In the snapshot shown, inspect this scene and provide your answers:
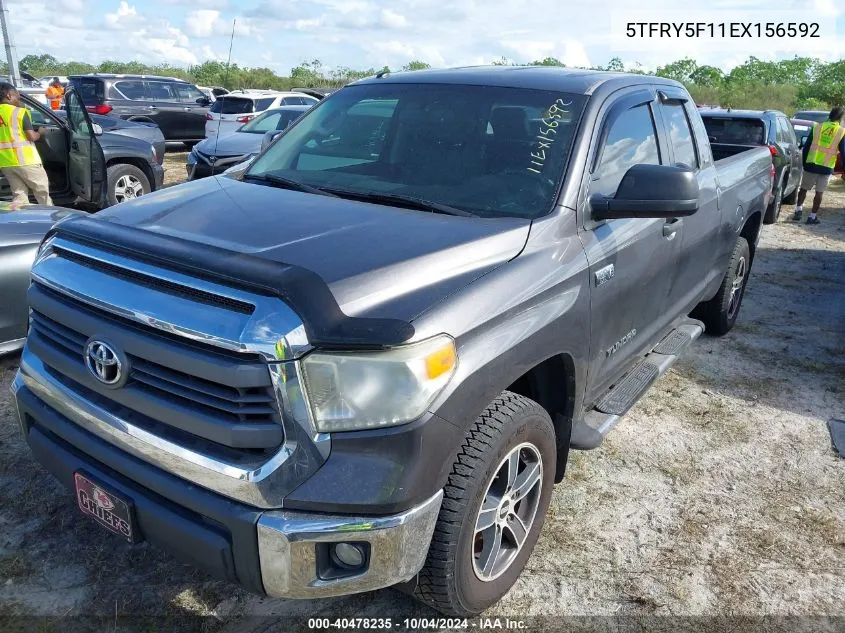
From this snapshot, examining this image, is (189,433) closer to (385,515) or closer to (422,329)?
(385,515)

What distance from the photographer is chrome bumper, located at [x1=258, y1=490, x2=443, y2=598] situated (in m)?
1.94

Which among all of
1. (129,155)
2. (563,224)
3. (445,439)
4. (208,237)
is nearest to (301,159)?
(208,237)

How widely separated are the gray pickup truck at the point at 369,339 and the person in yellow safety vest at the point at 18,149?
5088mm

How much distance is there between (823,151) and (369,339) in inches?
448

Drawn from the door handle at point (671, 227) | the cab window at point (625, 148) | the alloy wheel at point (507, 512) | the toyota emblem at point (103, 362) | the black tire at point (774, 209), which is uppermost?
the cab window at point (625, 148)

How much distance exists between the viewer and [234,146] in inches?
436

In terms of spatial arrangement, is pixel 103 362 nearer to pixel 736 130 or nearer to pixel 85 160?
pixel 85 160

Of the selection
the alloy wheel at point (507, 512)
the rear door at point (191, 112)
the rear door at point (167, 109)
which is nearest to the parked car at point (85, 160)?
the alloy wheel at point (507, 512)

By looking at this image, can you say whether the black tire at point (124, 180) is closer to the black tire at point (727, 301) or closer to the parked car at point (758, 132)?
the black tire at point (727, 301)

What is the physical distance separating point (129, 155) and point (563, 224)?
743 centimetres

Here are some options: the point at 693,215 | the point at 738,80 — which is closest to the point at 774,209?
the point at 693,215

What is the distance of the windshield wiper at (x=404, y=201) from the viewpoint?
277cm

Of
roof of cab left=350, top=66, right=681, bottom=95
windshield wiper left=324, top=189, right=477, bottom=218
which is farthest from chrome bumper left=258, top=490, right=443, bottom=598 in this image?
roof of cab left=350, top=66, right=681, bottom=95

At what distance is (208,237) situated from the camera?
2346 mm
